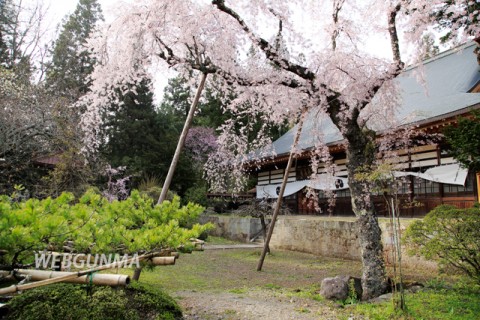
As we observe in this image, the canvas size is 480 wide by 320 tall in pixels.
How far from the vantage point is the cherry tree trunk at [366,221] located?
5055mm

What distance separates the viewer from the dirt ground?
4.22 meters

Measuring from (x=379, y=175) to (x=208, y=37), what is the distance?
147 inches

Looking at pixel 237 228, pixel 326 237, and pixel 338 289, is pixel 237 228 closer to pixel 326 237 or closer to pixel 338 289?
pixel 326 237

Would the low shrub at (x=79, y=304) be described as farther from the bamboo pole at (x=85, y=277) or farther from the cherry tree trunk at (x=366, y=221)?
the cherry tree trunk at (x=366, y=221)

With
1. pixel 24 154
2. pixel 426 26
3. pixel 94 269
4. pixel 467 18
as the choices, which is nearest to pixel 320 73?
pixel 426 26

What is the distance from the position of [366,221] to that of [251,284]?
2.39 m

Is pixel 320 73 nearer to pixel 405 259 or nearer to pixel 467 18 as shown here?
pixel 467 18

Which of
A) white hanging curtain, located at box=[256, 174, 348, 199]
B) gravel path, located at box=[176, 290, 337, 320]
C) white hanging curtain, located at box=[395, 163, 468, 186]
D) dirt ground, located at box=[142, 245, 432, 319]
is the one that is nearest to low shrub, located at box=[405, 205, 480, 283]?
dirt ground, located at box=[142, 245, 432, 319]

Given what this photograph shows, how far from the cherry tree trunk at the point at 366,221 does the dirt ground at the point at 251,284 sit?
0.75 metres

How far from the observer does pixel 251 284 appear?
6.21 m

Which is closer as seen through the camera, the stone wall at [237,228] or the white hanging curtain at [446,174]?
the white hanging curtain at [446,174]

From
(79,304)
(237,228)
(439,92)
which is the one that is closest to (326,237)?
(237,228)

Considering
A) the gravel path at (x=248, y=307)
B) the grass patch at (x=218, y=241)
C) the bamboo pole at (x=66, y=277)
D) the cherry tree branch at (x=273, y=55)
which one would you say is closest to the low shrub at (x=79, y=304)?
the bamboo pole at (x=66, y=277)

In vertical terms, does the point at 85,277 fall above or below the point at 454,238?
below
